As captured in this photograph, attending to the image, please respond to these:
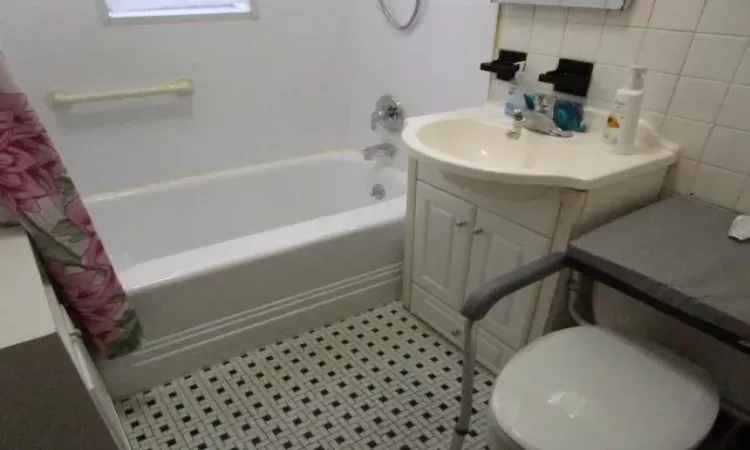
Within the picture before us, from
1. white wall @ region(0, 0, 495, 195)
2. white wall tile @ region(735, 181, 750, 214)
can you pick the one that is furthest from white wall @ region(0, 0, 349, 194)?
white wall tile @ region(735, 181, 750, 214)

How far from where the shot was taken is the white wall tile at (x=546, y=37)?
146cm

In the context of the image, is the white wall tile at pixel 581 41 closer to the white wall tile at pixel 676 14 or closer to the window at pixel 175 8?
the white wall tile at pixel 676 14

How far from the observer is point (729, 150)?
1.20 metres

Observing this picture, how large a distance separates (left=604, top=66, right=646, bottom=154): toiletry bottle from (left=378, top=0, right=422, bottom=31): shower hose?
909 millimetres

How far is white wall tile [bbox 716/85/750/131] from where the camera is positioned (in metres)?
1.14

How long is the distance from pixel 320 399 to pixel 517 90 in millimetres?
1198

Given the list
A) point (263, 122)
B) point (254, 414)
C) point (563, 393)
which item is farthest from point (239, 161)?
point (563, 393)

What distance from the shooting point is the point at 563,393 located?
3.21ft

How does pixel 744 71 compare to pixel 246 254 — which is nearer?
pixel 744 71

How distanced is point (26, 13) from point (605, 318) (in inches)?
83.2

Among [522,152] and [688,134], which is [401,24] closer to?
[522,152]

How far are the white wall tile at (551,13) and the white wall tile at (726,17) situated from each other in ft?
1.23

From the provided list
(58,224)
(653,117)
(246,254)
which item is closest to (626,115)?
(653,117)

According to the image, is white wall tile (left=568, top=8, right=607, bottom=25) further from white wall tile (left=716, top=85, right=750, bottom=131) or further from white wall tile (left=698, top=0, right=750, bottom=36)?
white wall tile (left=716, top=85, right=750, bottom=131)
